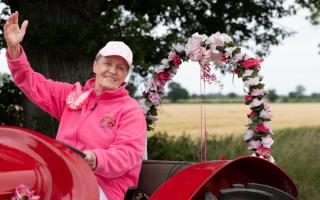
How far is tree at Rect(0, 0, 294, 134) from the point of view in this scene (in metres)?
7.75

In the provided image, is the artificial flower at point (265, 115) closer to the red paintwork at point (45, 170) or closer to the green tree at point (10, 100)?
the red paintwork at point (45, 170)

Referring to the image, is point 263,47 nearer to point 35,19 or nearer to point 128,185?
point 35,19

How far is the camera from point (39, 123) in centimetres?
833

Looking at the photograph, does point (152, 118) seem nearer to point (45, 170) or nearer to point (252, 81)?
point (252, 81)

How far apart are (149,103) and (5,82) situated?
509cm

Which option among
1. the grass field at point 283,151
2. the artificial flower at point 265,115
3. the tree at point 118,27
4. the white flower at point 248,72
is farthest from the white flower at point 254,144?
the tree at point 118,27

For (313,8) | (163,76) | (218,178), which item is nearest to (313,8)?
(313,8)

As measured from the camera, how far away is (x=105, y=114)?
11.1 ft

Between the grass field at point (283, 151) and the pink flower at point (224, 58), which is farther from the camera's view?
the grass field at point (283, 151)

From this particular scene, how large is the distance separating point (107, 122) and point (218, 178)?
0.78m

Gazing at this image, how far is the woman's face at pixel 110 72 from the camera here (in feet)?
11.5

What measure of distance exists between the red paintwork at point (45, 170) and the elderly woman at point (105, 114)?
1.21 ft

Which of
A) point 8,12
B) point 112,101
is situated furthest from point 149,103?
point 8,12

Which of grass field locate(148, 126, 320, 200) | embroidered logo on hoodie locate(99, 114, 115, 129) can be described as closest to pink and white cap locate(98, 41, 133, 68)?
embroidered logo on hoodie locate(99, 114, 115, 129)
